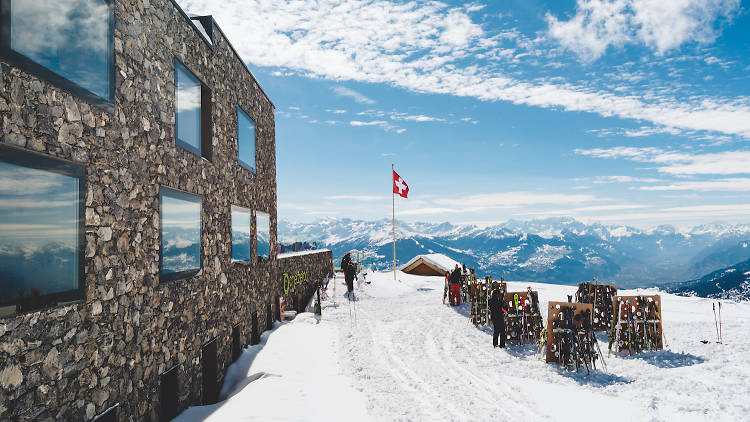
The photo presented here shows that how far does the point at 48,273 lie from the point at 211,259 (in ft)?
18.0

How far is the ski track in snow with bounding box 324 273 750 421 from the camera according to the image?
336 inches

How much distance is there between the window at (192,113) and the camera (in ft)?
28.9

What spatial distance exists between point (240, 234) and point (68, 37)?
8173mm

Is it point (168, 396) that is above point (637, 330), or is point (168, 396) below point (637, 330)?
above

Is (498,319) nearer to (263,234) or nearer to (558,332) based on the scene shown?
(558,332)

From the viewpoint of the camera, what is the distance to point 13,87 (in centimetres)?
445

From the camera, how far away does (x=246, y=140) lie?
45.5ft

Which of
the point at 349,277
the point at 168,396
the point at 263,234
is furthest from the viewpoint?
the point at 349,277

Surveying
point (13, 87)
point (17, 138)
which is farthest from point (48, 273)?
point (13, 87)

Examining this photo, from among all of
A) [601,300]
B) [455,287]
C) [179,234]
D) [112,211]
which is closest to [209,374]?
[179,234]

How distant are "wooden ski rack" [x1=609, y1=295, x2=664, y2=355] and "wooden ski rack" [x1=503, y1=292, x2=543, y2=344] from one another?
2.45 meters

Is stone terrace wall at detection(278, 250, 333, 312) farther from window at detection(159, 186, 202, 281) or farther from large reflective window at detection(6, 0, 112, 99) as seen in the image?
large reflective window at detection(6, 0, 112, 99)

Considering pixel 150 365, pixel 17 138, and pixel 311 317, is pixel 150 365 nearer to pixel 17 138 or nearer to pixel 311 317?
pixel 17 138

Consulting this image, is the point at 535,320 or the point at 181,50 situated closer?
the point at 181,50
